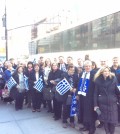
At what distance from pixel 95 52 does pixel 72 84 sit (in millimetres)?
5509

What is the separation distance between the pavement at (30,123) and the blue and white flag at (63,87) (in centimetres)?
86

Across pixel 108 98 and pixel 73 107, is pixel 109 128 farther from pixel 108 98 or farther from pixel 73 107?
pixel 73 107

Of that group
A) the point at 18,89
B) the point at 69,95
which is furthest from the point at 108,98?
the point at 18,89

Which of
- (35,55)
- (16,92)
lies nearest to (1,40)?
(35,55)

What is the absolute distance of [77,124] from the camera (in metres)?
6.61

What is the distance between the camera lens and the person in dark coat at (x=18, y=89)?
27.8 feet

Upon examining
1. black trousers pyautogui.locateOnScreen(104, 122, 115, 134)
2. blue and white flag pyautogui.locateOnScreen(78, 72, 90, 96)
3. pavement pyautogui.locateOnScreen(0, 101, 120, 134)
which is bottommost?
pavement pyautogui.locateOnScreen(0, 101, 120, 134)

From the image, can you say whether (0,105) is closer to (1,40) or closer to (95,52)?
(95,52)

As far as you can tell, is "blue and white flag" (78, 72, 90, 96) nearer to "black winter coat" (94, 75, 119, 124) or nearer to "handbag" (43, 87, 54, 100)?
"black winter coat" (94, 75, 119, 124)

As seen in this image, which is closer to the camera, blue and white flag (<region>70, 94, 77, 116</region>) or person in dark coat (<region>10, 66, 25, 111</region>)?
blue and white flag (<region>70, 94, 77, 116</region>)

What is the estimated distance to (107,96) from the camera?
520cm

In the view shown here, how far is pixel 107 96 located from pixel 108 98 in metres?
0.04

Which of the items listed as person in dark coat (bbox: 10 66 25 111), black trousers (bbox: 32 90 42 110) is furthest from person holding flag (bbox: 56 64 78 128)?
person in dark coat (bbox: 10 66 25 111)

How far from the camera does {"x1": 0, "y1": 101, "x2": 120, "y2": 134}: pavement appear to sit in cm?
623
